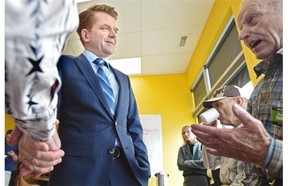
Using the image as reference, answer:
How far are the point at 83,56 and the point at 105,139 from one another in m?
0.38

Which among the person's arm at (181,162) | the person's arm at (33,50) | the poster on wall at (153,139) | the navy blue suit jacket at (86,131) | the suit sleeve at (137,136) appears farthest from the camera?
the poster on wall at (153,139)

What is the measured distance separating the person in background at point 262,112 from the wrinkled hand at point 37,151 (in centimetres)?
49

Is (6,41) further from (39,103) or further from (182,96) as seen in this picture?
(182,96)

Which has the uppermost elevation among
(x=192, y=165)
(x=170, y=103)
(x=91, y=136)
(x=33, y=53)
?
(x=170, y=103)

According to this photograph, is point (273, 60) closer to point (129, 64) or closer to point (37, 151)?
point (37, 151)

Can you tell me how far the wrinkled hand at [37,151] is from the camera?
493mm

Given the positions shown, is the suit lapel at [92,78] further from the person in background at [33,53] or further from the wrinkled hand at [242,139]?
the person in background at [33,53]

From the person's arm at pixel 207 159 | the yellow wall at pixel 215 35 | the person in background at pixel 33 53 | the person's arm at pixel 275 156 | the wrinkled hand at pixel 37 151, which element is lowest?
the person's arm at pixel 207 159

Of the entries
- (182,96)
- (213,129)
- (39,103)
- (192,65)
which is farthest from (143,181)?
(182,96)

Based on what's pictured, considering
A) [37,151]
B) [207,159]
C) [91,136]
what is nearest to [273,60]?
[91,136]

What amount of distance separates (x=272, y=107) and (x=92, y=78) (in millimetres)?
670

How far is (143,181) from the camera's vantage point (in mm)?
931

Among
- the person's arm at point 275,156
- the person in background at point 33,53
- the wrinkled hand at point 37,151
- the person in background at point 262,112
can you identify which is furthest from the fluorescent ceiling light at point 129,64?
the person in background at point 33,53

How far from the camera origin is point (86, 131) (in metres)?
0.89
